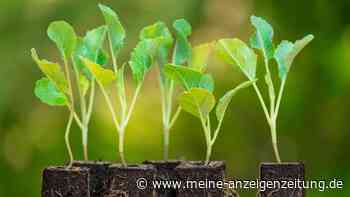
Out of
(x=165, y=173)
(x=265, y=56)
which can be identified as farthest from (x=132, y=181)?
(x=265, y=56)

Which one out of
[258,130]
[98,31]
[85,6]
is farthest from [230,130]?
[98,31]

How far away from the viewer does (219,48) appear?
0.55 meters

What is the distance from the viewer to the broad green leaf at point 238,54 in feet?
1.80

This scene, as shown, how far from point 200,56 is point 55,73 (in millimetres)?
133

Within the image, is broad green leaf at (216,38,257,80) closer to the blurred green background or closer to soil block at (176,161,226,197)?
soil block at (176,161,226,197)

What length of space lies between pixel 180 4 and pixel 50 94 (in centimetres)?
80

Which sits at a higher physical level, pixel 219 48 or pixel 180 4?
pixel 180 4

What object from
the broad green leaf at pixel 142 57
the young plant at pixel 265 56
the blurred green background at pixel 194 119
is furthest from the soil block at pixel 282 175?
the blurred green background at pixel 194 119

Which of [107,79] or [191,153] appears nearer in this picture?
[107,79]

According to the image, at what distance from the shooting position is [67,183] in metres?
0.52

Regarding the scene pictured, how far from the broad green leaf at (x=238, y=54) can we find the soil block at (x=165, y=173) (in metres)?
0.10

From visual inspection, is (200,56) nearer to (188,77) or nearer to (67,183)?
(188,77)

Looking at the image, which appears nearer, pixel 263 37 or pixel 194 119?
pixel 263 37

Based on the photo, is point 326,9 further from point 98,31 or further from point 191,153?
point 98,31
